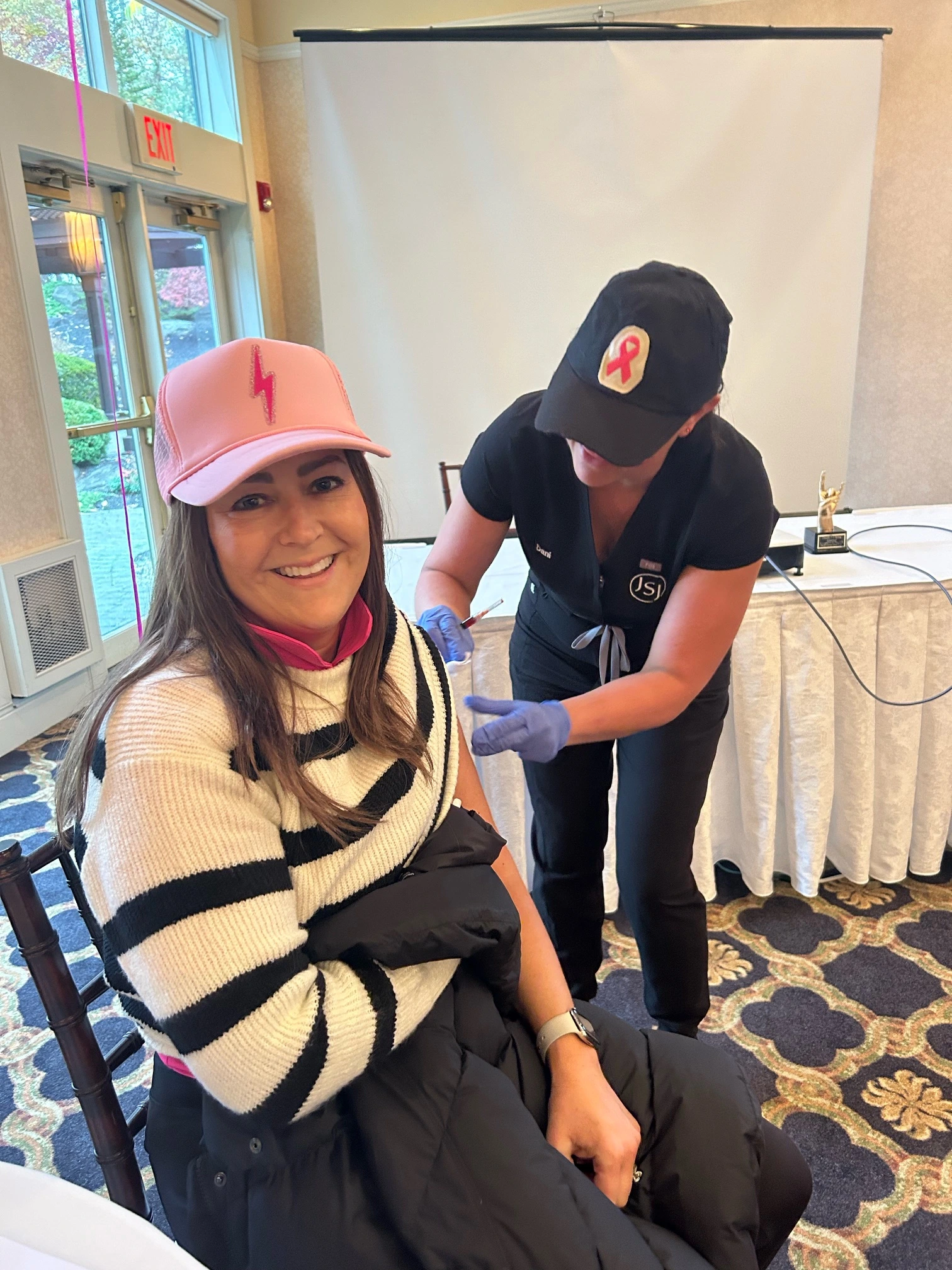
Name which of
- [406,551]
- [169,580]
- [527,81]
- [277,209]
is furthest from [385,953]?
[277,209]

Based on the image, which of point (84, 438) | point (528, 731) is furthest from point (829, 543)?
point (84, 438)

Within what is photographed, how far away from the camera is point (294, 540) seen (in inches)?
28.6

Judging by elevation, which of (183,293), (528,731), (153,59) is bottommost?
(528,731)

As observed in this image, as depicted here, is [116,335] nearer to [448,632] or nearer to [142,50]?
[142,50]

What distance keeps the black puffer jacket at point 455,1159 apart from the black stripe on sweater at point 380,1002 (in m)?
0.01

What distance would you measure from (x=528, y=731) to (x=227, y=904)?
554 millimetres

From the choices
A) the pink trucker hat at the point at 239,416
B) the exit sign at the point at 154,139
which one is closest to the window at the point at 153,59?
the exit sign at the point at 154,139

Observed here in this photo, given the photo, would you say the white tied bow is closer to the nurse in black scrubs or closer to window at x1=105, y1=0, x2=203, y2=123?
the nurse in black scrubs

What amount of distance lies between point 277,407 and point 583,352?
45 cm

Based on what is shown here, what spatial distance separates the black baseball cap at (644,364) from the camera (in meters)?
A: 0.96

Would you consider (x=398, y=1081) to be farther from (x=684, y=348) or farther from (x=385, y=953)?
(x=684, y=348)

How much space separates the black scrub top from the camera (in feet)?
3.58

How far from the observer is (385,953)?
2.17 ft

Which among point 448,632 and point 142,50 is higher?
point 142,50
